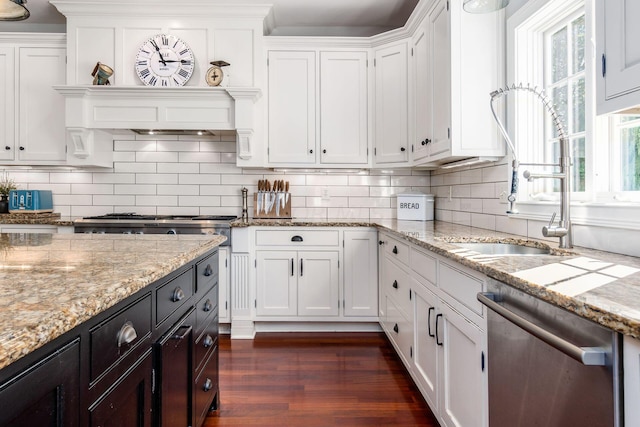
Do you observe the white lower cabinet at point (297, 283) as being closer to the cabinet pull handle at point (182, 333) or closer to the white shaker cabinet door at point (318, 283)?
the white shaker cabinet door at point (318, 283)

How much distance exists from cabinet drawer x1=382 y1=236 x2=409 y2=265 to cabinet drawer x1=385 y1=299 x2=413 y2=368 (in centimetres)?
33

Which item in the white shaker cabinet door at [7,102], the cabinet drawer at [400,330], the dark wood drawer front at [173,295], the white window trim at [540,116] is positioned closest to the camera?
the dark wood drawer front at [173,295]

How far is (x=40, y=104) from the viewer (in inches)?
130

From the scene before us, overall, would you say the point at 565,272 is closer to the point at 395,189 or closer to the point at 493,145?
the point at 493,145

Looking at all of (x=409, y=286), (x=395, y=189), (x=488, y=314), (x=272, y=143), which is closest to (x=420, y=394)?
(x=409, y=286)

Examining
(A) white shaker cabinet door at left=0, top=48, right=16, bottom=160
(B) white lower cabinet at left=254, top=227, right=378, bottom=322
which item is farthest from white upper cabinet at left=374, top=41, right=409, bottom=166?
(A) white shaker cabinet door at left=0, top=48, right=16, bottom=160

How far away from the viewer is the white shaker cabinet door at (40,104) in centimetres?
329

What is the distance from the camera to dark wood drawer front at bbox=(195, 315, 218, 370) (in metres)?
1.61

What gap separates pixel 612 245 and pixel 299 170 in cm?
253

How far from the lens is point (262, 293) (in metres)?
3.08

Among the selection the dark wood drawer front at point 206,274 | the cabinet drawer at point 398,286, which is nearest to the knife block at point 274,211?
the cabinet drawer at point 398,286

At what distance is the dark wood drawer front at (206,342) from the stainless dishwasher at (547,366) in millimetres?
1124

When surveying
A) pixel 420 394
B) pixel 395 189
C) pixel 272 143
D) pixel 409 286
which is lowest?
pixel 420 394

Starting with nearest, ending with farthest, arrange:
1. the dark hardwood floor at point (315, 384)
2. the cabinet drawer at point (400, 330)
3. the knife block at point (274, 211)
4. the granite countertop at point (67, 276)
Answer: the granite countertop at point (67, 276) → the dark hardwood floor at point (315, 384) → the cabinet drawer at point (400, 330) → the knife block at point (274, 211)
